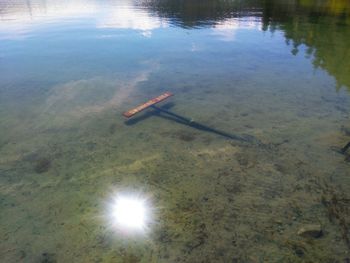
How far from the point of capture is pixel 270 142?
32.2ft

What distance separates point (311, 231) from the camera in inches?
245

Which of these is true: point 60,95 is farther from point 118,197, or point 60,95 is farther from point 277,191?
point 277,191

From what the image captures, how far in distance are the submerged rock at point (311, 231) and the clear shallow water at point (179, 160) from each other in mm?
126

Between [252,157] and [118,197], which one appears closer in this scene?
[118,197]

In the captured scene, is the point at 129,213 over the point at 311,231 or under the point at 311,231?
under

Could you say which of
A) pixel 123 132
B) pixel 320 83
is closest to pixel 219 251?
pixel 123 132

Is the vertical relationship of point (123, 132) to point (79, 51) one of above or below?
below

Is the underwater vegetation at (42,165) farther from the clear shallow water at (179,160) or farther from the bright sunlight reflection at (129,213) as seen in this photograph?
the bright sunlight reflection at (129,213)

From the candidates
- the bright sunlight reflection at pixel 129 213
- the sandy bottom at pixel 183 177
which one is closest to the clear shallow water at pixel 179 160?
the sandy bottom at pixel 183 177

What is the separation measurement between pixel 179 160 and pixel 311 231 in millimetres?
4509

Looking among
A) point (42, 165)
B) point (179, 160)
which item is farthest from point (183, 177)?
point (42, 165)

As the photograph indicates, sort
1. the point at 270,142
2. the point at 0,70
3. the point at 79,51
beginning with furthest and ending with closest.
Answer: the point at 79,51 → the point at 0,70 → the point at 270,142

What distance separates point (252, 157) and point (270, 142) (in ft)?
4.30

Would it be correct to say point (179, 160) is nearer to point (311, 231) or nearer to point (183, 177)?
point (183, 177)
